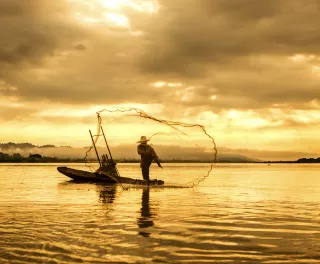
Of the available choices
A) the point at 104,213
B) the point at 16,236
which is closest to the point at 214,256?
the point at 16,236

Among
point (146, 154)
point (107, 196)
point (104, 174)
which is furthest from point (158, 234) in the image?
point (104, 174)

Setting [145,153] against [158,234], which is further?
[145,153]

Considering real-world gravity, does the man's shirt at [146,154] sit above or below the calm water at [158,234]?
above

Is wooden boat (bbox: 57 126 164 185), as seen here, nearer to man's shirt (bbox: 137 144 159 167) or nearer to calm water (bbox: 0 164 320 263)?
man's shirt (bbox: 137 144 159 167)

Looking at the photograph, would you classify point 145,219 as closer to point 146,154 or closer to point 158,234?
point 158,234

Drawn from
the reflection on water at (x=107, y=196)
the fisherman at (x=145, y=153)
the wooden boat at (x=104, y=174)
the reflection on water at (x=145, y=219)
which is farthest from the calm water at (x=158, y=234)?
the wooden boat at (x=104, y=174)

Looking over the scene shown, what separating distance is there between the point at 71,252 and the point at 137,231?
3037 millimetres

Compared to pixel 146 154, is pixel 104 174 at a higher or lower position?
lower

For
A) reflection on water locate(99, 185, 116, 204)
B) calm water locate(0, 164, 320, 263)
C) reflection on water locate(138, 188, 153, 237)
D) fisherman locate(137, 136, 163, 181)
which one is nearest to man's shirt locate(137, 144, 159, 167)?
fisherman locate(137, 136, 163, 181)

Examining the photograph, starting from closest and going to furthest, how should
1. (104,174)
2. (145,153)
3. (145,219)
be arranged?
1. (145,219)
2. (145,153)
3. (104,174)

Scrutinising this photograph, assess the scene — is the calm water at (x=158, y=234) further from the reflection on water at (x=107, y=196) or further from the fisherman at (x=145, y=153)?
the fisherman at (x=145, y=153)

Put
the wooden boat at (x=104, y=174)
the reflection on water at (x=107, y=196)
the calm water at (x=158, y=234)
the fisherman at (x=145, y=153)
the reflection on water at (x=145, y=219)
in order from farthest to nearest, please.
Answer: the wooden boat at (x=104, y=174), the fisherman at (x=145, y=153), the reflection on water at (x=107, y=196), the reflection on water at (x=145, y=219), the calm water at (x=158, y=234)

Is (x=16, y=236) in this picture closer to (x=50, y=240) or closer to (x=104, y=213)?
(x=50, y=240)

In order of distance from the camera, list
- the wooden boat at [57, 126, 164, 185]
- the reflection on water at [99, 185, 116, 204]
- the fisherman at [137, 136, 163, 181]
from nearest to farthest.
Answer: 1. the reflection on water at [99, 185, 116, 204]
2. the fisherman at [137, 136, 163, 181]
3. the wooden boat at [57, 126, 164, 185]
